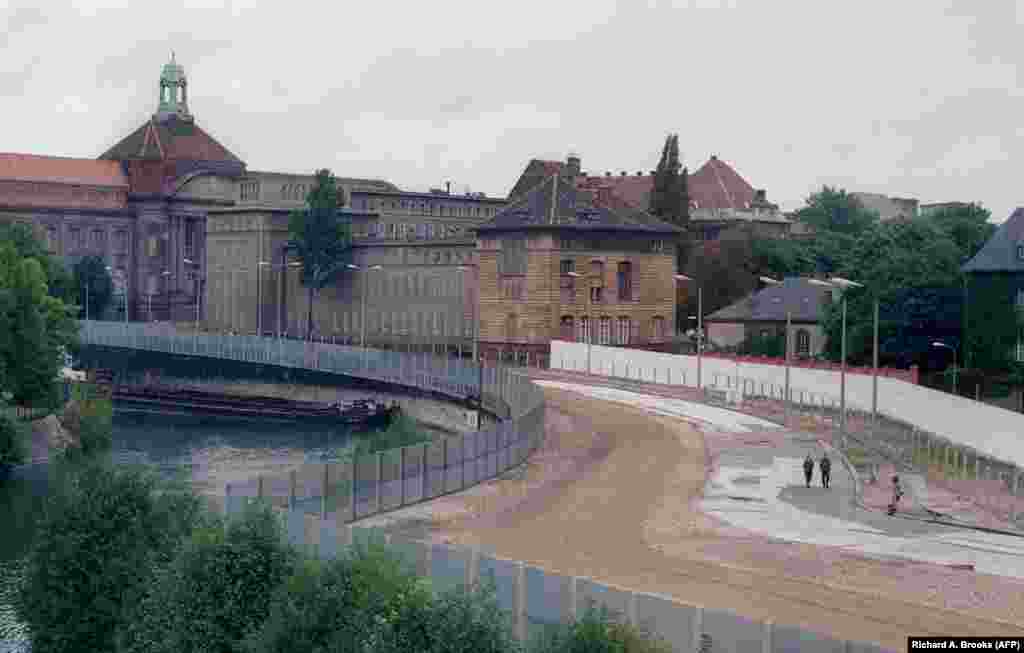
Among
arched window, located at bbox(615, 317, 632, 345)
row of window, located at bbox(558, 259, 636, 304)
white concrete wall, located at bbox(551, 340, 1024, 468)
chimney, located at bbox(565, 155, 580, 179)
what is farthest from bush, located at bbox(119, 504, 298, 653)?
chimney, located at bbox(565, 155, 580, 179)

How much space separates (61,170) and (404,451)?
124 meters

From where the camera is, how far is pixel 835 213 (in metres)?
176

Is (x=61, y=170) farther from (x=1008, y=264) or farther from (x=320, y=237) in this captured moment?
(x=1008, y=264)

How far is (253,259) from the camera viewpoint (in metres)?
142

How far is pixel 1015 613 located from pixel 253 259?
11322 cm

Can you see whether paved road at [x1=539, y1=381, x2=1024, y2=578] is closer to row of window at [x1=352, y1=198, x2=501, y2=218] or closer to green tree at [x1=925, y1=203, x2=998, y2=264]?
green tree at [x1=925, y1=203, x2=998, y2=264]

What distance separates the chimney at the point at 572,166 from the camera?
131250mm

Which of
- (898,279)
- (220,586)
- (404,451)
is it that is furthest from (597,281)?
(220,586)

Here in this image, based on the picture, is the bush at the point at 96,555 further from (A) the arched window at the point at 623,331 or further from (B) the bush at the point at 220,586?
(A) the arched window at the point at 623,331

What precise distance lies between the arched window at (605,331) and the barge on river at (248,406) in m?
19.4

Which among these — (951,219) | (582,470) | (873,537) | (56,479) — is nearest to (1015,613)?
(873,537)

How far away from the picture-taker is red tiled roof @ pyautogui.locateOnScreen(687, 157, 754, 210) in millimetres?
173750

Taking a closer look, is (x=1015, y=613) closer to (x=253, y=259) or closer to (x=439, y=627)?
(x=439, y=627)

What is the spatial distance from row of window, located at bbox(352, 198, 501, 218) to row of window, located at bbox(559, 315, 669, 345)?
24847 mm
